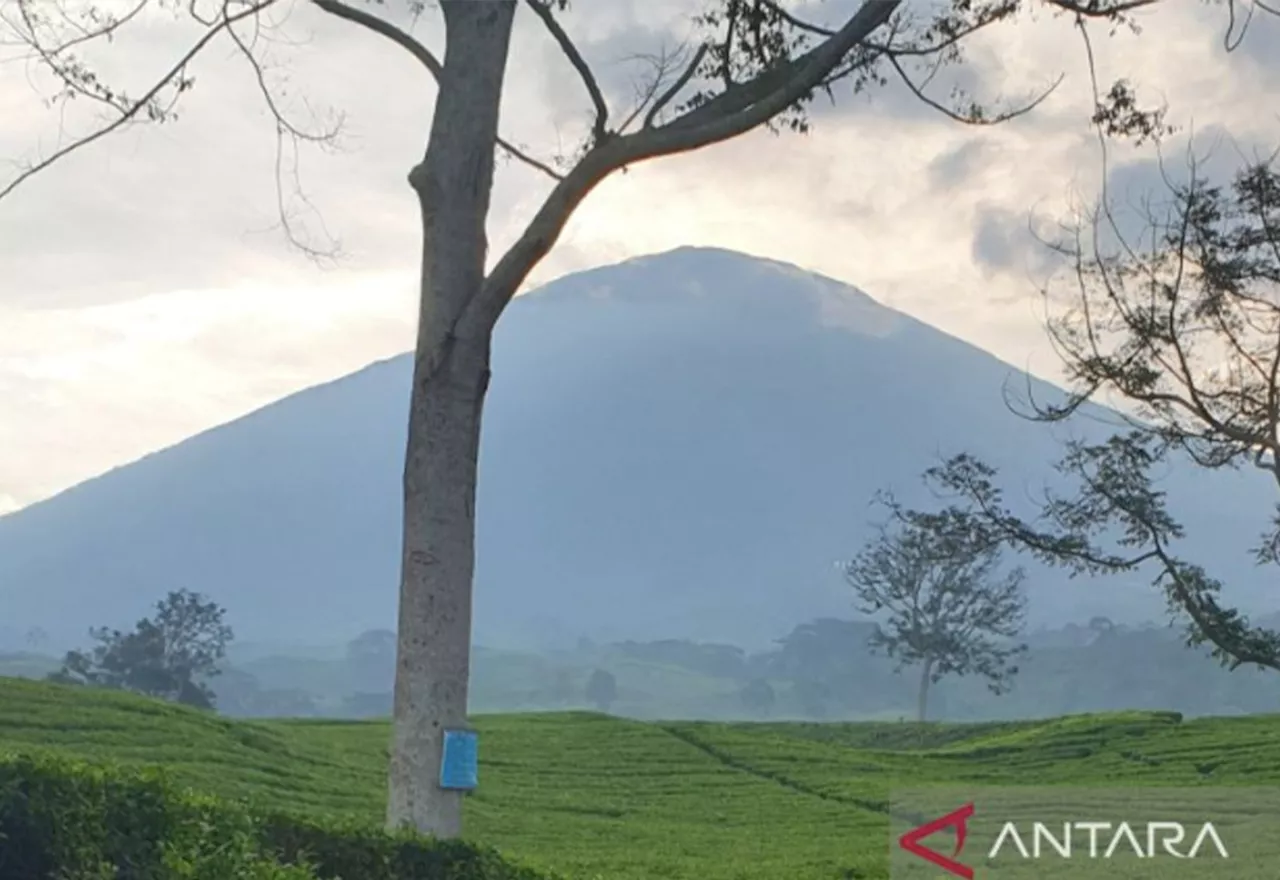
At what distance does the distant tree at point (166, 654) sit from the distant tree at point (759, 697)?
8506 cm

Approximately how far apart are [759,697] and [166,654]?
91.7 metres

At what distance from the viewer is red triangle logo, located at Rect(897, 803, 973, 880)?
16688mm

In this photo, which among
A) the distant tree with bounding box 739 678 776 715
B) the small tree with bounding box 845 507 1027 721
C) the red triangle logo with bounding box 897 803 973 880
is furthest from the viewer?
the distant tree with bounding box 739 678 776 715

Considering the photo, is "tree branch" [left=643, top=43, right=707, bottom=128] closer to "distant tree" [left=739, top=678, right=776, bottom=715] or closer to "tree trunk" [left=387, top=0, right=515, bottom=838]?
"tree trunk" [left=387, top=0, right=515, bottom=838]

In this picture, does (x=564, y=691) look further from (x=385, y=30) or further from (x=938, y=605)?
(x=385, y=30)

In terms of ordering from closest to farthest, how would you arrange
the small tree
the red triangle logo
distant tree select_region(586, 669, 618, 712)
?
the red triangle logo, the small tree, distant tree select_region(586, 669, 618, 712)

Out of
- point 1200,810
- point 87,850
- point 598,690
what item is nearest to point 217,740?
point 1200,810

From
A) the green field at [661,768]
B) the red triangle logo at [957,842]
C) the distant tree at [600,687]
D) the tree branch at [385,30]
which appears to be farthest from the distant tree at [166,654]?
the distant tree at [600,687]

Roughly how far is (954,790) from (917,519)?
55.0ft

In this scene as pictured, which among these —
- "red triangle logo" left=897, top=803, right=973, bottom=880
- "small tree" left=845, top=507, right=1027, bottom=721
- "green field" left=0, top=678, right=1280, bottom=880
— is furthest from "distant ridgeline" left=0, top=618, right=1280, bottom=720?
"red triangle logo" left=897, top=803, right=973, bottom=880

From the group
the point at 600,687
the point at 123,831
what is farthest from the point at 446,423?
the point at 600,687

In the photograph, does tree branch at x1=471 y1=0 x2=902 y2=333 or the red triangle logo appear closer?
tree branch at x1=471 y1=0 x2=902 y2=333

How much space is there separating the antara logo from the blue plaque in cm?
1058

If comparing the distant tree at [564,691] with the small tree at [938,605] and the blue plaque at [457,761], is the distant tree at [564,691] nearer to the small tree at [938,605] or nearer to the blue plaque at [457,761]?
the small tree at [938,605]
